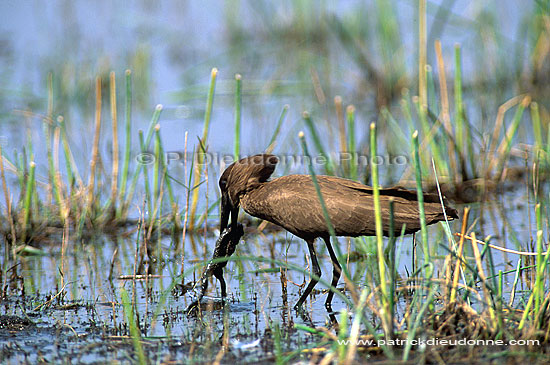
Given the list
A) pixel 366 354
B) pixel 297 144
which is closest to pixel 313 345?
pixel 366 354

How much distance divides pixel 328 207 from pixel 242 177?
0.79m

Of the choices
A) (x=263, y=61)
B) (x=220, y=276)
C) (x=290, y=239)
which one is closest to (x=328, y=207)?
(x=220, y=276)

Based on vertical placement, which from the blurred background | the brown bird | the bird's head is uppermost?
the blurred background

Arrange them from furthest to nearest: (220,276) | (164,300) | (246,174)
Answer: (246,174) → (220,276) → (164,300)

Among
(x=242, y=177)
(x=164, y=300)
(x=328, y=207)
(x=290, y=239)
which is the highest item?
(x=242, y=177)

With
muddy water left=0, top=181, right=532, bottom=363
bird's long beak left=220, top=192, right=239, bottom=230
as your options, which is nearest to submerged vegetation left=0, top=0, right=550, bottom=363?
muddy water left=0, top=181, right=532, bottom=363

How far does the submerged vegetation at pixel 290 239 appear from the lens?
395 cm

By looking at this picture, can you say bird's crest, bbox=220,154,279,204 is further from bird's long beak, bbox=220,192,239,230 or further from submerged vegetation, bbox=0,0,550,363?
submerged vegetation, bbox=0,0,550,363

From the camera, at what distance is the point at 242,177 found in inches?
226

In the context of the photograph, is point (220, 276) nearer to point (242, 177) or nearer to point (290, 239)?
point (242, 177)

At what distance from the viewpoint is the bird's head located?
18.8ft

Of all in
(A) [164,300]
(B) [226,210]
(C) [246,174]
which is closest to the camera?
(A) [164,300]

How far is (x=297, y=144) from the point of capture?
28.1 ft

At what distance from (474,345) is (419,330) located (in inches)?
10.3
